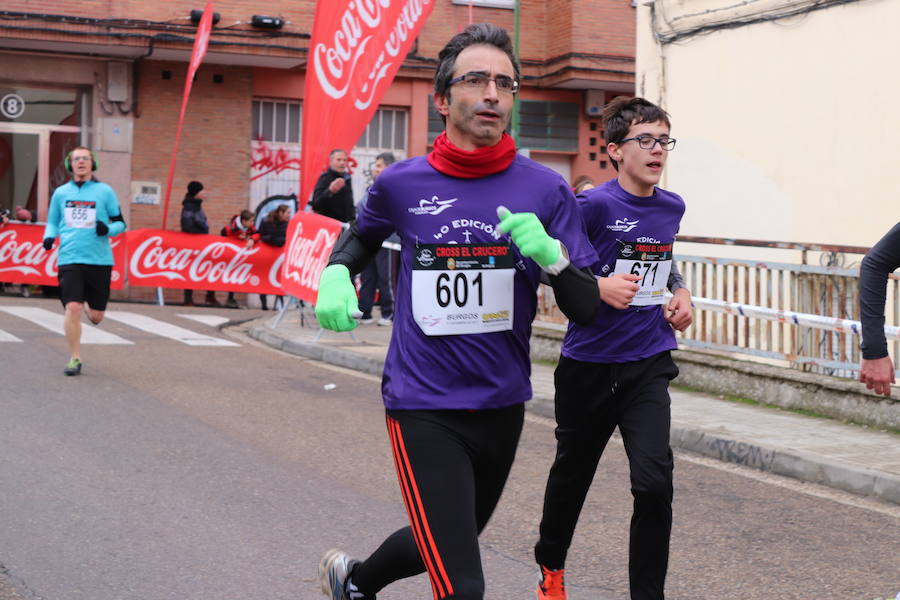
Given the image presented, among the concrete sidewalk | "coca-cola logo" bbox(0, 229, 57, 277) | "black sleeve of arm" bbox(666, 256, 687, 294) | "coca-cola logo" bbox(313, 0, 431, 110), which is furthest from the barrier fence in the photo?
"coca-cola logo" bbox(0, 229, 57, 277)

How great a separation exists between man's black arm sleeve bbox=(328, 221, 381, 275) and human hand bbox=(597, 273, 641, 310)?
70 centimetres

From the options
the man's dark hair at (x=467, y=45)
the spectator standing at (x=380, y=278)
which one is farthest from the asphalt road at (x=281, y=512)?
the spectator standing at (x=380, y=278)

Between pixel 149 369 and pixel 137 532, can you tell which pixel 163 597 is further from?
pixel 149 369

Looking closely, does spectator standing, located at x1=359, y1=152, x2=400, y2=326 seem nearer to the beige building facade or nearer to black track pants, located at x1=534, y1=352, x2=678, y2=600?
the beige building facade

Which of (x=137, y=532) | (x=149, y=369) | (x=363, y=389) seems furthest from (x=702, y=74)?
(x=137, y=532)

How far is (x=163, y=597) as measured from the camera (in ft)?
17.1

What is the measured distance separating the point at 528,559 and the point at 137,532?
1.80 m

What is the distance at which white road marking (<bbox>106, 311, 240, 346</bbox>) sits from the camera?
15324 millimetres

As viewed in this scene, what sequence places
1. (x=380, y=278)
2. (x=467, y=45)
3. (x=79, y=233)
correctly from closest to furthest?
1. (x=467, y=45)
2. (x=79, y=233)
3. (x=380, y=278)

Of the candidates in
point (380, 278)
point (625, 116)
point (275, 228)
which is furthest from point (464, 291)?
point (275, 228)

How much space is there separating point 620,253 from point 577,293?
164cm

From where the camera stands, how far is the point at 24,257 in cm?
2027

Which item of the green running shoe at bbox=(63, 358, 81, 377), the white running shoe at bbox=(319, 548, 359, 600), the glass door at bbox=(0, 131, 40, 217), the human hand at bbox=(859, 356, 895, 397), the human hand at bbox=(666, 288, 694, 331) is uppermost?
the glass door at bbox=(0, 131, 40, 217)

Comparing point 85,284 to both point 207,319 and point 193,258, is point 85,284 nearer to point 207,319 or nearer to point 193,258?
point 207,319
